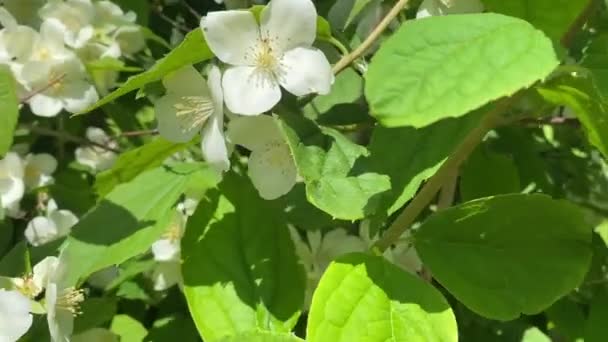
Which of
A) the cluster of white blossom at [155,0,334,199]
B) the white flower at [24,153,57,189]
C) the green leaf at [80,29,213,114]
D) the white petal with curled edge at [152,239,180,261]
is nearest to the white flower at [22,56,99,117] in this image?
the white flower at [24,153,57,189]

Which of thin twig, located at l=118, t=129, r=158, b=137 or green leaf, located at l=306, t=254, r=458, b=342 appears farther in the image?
thin twig, located at l=118, t=129, r=158, b=137

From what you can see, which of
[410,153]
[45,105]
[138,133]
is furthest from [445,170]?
[45,105]

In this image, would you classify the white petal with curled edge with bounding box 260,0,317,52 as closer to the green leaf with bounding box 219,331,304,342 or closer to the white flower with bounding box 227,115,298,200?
the white flower with bounding box 227,115,298,200

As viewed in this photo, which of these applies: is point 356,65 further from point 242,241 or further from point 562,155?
point 562,155

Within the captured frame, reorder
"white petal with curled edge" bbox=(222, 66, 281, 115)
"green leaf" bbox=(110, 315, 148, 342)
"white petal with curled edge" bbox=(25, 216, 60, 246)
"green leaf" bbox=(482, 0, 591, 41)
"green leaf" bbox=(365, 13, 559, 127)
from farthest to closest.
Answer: "white petal with curled edge" bbox=(25, 216, 60, 246), "green leaf" bbox=(110, 315, 148, 342), "white petal with curled edge" bbox=(222, 66, 281, 115), "green leaf" bbox=(482, 0, 591, 41), "green leaf" bbox=(365, 13, 559, 127)

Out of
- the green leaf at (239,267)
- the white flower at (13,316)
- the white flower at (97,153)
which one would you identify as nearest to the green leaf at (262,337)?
the green leaf at (239,267)

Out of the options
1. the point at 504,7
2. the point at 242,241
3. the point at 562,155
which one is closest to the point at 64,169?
the point at 242,241
